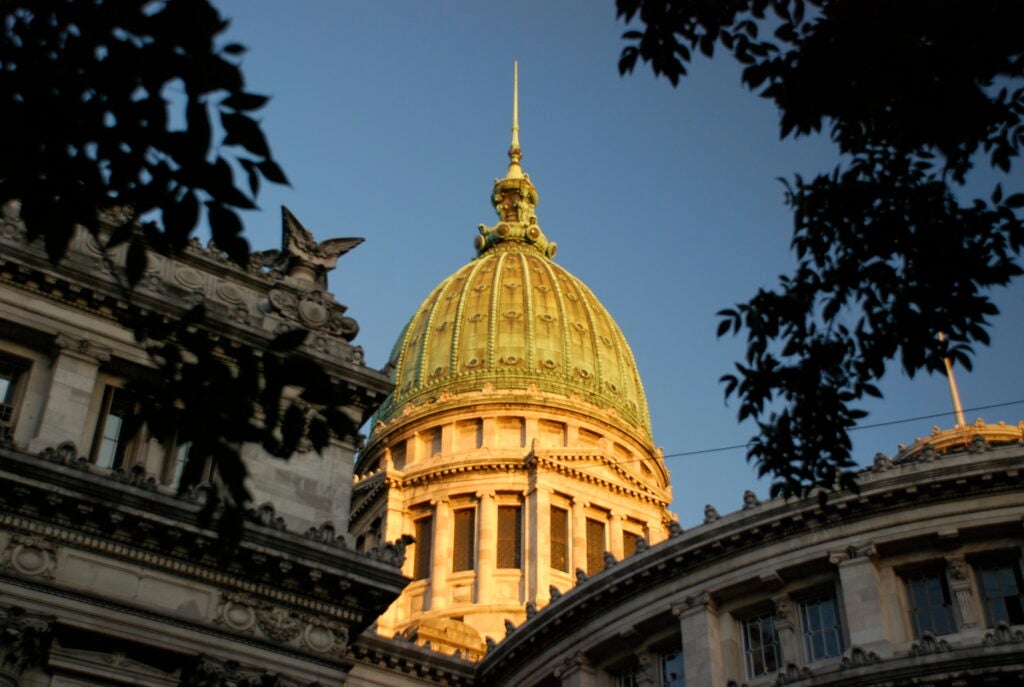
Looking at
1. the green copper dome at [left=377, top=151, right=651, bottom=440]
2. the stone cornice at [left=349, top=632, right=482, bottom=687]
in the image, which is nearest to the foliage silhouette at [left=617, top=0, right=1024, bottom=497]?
the stone cornice at [left=349, top=632, right=482, bottom=687]

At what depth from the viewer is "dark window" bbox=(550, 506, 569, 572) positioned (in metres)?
61.0

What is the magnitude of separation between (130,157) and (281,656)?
1829cm

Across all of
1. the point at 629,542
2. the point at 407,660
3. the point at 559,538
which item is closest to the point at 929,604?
the point at 407,660

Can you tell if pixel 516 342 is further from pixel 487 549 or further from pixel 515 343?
pixel 487 549

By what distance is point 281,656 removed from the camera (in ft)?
89.6

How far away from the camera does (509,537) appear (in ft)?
203

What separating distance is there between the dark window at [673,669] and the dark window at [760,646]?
1.96 metres

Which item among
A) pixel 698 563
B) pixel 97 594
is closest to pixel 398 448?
pixel 698 563

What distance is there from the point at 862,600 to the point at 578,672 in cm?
874

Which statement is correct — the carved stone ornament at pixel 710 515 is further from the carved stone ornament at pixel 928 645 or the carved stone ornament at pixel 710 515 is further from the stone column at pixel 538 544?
the stone column at pixel 538 544

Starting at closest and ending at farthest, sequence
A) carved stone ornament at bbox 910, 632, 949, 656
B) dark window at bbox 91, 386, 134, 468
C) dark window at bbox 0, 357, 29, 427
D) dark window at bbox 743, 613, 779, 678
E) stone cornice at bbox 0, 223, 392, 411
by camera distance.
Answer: dark window at bbox 0, 357, 29, 427, dark window at bbox 91, 386, 134, 468, stone cornice at bbox 0, 223, 392, 411, carved stone ornament at bbox 910, 632, 949, 656, dark window at bbox 743, 613, 779, 678

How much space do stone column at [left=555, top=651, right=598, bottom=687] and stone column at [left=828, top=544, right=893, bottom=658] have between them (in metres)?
7.94

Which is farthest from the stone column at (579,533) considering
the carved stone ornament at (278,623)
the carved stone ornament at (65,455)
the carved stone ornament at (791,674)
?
the carved stone ornament at (65,455)

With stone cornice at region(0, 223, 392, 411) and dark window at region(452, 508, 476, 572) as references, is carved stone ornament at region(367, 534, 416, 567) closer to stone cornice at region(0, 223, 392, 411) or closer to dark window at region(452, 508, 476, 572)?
stone cornice at region(0, 223, 392, 411)
